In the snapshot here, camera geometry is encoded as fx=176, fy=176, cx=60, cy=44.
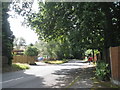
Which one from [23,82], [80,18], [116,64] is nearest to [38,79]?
[23,82]

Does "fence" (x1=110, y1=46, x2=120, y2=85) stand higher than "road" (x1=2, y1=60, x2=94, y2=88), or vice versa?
"fence" (x1=110, y1=46, x2=120, y2=85)

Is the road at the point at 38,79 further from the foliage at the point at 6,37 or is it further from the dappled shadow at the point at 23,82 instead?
the foliage at the point at 6,37

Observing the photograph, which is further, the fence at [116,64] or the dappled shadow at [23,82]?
the dappled shadow at [23,82]

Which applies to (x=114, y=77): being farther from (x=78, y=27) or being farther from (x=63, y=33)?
(x=63, y=33)

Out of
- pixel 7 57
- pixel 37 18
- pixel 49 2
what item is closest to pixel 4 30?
pixel 7 57

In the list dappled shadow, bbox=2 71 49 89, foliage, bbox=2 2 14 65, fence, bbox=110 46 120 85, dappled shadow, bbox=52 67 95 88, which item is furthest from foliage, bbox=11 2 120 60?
foliage, bbox=2 2 14 65

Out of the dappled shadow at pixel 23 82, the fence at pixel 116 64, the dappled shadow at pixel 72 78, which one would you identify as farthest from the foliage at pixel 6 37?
the fence at pixel 116 64

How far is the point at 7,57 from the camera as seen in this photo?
22.9 meters

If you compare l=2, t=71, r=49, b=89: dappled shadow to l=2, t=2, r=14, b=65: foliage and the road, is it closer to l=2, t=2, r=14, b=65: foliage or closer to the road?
the road

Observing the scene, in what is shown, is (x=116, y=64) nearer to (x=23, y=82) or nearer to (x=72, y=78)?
(x=72, y=78)

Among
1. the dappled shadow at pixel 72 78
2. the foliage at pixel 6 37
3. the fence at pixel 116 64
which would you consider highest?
the foliage at pixel 6 37

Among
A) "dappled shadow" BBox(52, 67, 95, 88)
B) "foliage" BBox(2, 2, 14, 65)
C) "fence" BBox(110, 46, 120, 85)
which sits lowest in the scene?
"dappled shadow" BBox(52, 67, 95, 88)

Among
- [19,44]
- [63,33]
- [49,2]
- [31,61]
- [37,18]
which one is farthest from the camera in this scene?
[19,44]

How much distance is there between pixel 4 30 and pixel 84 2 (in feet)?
44.4
